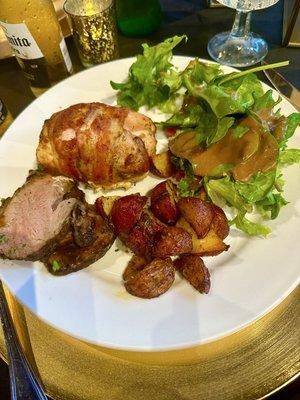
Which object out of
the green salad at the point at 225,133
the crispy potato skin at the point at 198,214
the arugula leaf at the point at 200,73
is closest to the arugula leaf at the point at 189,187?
the green salad at the point at 225,133

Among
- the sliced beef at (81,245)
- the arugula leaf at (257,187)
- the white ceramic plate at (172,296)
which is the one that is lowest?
the white ceramic plate at (172,296)

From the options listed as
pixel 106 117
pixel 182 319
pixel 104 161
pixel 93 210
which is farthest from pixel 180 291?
pixel 106 117

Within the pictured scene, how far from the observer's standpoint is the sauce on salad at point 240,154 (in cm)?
133

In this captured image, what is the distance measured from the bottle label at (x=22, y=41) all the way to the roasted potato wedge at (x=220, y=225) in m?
0.96

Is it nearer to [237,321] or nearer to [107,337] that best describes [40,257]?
[107,337]

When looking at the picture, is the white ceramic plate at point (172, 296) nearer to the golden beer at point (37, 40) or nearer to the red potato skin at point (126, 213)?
the red potato skin at point (126, 213)

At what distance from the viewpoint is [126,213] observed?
4.13 feet

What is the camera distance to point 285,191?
1.37 metres

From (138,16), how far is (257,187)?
1132 mm

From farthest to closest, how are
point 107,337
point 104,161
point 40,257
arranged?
1. point 104,161
2. point 40,257
3. point 107,337

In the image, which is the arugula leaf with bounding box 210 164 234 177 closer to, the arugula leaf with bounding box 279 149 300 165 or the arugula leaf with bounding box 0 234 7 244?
the arugula leaf with bounding box 279 149 300 165

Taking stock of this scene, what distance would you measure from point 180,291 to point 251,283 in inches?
7.7

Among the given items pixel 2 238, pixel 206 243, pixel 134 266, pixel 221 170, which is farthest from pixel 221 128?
pixel 2 238

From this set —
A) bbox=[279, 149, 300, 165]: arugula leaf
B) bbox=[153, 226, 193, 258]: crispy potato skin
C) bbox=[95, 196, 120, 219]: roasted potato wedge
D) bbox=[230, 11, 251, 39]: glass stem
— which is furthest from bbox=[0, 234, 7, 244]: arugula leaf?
bbox=[230, 11, 251, 39]: glass stem
